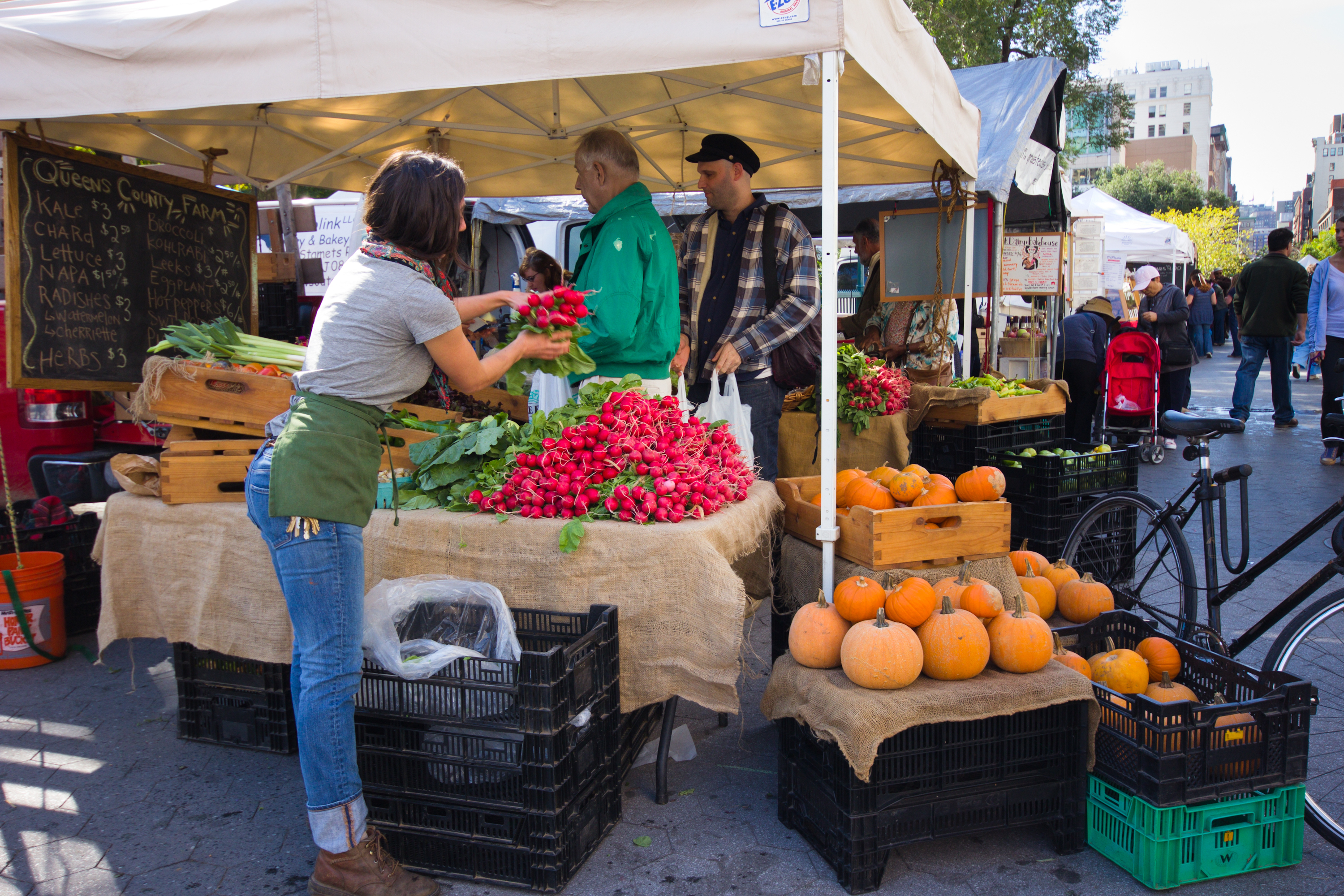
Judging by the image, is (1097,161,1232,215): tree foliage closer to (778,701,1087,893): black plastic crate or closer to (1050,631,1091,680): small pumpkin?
(1050,631,1091,680): small pumpkin

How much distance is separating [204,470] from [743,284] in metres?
2.69

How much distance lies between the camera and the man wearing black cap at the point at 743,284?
460 cm

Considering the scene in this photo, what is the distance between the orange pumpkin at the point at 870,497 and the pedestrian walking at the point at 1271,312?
9.49 metres

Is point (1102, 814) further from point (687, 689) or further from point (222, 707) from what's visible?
point (222, 707)

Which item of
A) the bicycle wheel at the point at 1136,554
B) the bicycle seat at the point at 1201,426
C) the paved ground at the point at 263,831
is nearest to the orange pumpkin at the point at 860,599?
the paved ground at the point at 263,831

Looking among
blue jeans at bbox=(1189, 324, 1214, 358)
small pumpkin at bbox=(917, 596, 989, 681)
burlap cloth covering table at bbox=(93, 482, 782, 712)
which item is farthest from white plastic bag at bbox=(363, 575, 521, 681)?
blue jeans at bbox=(1189, 324, 1214, 358)

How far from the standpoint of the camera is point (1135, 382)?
9828 mm

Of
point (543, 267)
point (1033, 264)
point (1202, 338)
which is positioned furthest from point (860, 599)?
point (1202, 338)

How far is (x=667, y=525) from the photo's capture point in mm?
3023

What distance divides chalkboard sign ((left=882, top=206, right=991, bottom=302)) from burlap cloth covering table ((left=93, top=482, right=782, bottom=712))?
3.49 metres

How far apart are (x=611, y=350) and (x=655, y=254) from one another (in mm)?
420

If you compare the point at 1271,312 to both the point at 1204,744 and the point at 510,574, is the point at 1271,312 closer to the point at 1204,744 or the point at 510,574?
the point at 1204,744

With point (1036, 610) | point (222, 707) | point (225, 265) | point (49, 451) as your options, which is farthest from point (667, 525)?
point (49, 451)

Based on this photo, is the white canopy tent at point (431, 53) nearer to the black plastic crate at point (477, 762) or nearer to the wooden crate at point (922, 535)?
the wooden crate at point (922, 535)
